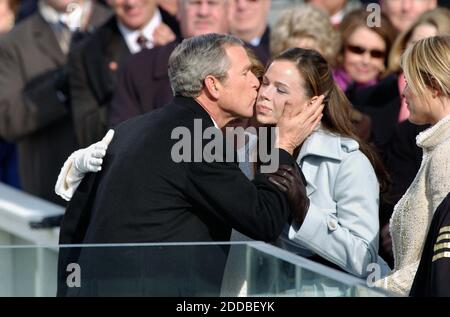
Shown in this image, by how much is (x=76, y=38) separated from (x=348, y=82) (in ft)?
5.85

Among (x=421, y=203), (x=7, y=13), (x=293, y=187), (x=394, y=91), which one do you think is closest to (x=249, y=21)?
(x=394, y=91)

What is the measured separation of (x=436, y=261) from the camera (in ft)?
13.4

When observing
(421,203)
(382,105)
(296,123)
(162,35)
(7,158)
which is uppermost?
(162,35)

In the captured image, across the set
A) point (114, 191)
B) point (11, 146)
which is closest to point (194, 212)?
point (114, 191)

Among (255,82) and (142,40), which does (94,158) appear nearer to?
(255,82)

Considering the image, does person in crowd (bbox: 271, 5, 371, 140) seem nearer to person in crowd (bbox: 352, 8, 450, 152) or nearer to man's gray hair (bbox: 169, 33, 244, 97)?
person in crowd (bbox: 352, 8, 450, 152)

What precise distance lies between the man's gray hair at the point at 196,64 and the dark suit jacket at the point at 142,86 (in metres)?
1.98

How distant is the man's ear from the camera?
16.0 feet

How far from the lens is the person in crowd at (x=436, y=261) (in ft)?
13.3

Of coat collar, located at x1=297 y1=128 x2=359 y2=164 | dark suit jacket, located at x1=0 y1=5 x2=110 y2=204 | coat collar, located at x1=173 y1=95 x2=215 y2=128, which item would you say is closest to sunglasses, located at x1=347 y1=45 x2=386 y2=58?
dark suit jacket, located at x1=0 y1=5 x2=110 y2=204

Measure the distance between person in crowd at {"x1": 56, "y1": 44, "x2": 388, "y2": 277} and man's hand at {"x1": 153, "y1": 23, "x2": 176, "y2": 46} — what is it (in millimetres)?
2355

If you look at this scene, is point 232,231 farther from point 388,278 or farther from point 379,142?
point 379,142

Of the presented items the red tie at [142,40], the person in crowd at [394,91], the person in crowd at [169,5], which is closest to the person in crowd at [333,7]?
the person in crowd at [169,5]

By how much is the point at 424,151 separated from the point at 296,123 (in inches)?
24.7
